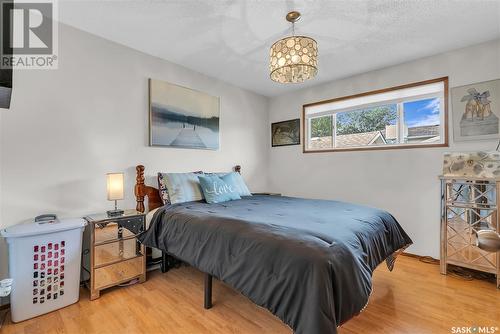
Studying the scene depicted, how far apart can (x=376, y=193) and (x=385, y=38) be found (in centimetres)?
190

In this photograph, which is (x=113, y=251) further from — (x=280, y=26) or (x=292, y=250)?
(x=280, y=26)

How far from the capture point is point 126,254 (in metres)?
2.24

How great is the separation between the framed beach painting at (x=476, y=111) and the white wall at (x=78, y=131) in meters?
3.25

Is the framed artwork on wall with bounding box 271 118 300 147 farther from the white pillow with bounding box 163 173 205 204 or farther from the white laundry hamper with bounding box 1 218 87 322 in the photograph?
the white laundry hamper with bounding box 1 218 87 322

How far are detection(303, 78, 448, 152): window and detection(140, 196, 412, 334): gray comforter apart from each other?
4.87 ft

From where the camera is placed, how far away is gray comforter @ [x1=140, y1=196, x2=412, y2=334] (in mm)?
1163

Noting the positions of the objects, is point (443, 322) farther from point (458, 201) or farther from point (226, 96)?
point (226, 96)

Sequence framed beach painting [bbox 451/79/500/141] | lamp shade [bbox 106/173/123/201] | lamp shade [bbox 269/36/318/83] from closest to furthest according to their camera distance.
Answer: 1. lamp shade [bbox 269/36/318/83]
2. lamp shade [bbox 106/173/123/201]
3. framed beach painting [bbox 451/79/500/141]

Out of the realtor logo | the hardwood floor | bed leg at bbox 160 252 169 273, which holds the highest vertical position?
the realtor logo

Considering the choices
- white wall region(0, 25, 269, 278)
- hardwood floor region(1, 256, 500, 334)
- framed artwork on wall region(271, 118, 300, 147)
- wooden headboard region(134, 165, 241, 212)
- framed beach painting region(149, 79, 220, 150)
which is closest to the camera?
hardwood floor region(1, 256, 500, 334)

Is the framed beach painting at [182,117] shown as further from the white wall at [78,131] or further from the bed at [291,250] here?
the bed at [291,250]

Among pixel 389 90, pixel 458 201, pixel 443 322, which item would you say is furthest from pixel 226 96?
pixel 443 322

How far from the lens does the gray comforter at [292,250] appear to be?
1163 mm

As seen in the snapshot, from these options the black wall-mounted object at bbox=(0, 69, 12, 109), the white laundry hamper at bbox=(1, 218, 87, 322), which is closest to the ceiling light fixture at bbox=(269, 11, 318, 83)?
the black wall-mounted object at bbox=(0, 69, 12, 109)
